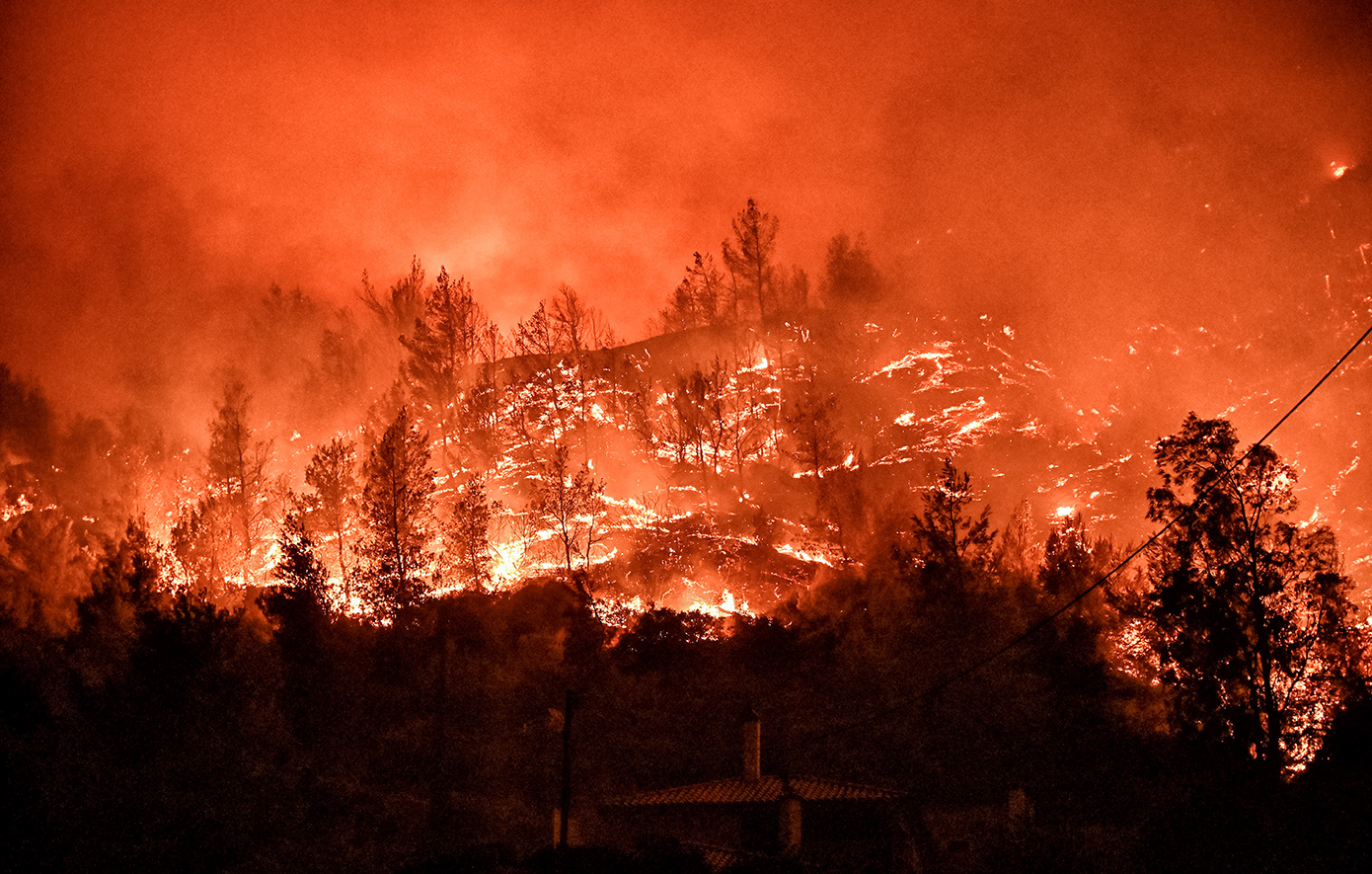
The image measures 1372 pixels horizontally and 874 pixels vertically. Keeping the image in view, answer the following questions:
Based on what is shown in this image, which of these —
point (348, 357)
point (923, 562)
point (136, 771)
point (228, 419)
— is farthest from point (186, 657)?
point (348, 357)

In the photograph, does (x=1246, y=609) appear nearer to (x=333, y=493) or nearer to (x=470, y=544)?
(x=470, y=544)

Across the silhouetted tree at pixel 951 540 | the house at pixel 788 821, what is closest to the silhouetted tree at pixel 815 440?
the silhouetted tree at pixel 951 540

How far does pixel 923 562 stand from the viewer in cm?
4512

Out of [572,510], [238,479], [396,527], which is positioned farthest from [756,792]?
[238,479]

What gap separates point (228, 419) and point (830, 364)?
52104 millimetres

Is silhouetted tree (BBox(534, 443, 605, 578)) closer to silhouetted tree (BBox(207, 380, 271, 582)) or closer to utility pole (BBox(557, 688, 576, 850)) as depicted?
silhouetted tree (BBox(207, 380, 271, 582))

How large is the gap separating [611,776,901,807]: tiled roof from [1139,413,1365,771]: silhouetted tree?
1024 centimetres

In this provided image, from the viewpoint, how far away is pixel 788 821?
2856 cm

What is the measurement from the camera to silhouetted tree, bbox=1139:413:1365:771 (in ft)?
94.5

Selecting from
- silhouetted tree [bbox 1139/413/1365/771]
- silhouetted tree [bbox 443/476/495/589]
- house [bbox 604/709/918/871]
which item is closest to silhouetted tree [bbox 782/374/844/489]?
silhouetted tree [bbox 443/476/495/589]

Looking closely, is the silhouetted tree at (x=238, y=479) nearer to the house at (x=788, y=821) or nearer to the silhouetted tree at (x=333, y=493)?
the silhouetted tree at (x=333, y=493)

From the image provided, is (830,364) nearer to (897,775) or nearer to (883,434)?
(883,434)

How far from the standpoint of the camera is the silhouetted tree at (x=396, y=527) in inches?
1697

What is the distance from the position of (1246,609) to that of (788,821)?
51.9ft
